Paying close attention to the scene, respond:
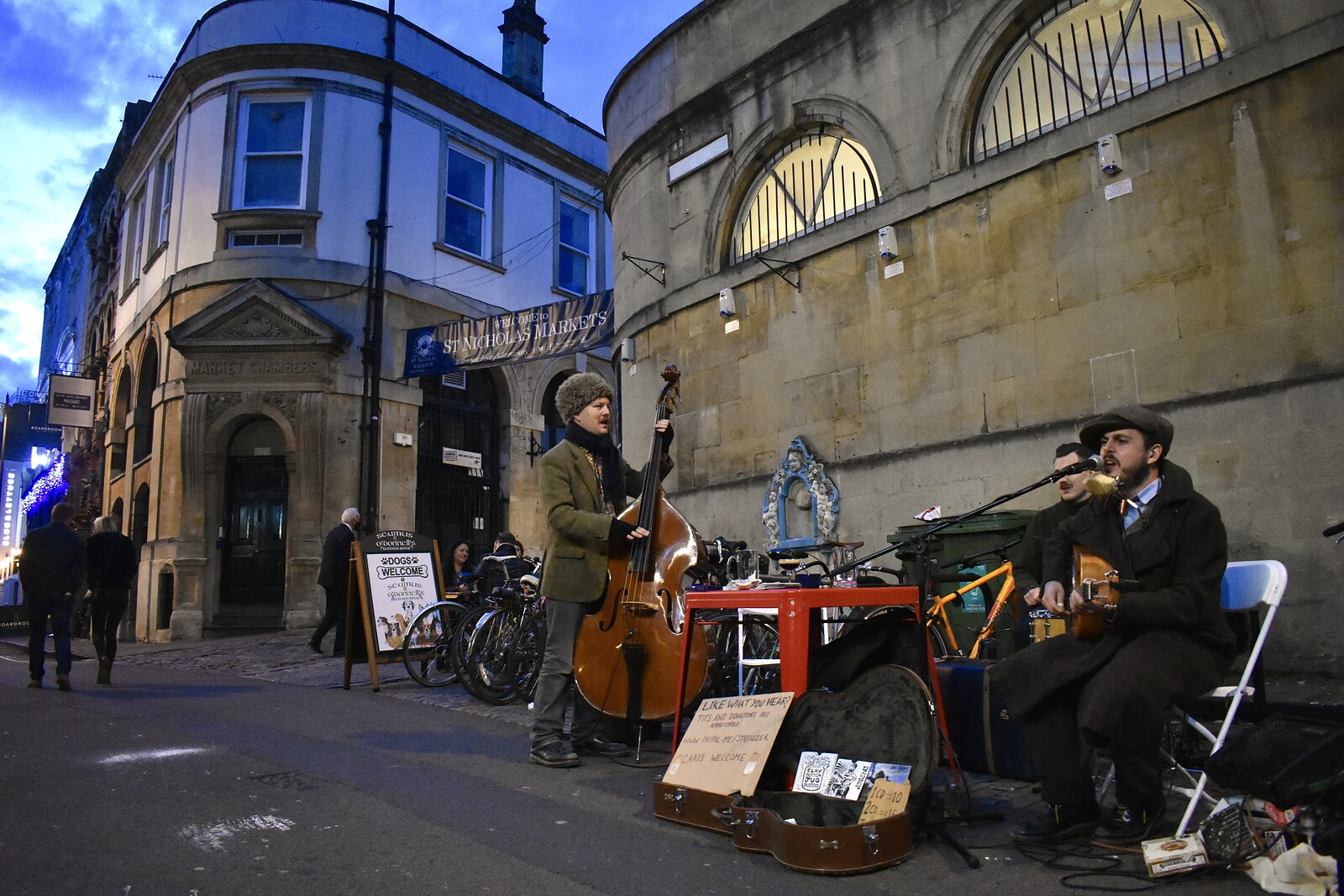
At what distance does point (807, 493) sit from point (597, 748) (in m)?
5.30

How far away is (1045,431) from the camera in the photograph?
776cm

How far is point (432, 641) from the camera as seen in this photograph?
8.11m

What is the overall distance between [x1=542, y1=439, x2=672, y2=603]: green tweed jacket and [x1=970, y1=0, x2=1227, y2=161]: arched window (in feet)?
19.3

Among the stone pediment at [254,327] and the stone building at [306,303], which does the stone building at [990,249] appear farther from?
the stone pediment at [254,327]

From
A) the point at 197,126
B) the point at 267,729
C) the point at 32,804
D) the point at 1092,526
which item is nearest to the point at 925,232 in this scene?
the point at 1092,526

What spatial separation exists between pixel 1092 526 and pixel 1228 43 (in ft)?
18.5

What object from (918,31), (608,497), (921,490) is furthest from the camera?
(918,31)

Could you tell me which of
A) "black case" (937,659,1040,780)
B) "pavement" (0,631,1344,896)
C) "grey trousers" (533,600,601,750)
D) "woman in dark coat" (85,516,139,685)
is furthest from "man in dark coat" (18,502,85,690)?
"black case" (937,659,1040,780)

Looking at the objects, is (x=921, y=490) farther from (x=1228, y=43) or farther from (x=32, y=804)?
(x=32, y=804)

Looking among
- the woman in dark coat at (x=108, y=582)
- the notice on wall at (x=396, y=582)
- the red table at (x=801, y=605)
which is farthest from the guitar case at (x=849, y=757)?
the woman in dark coat at (x=108, y=582)

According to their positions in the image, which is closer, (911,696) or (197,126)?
(911,696)

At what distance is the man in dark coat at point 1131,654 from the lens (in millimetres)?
3035

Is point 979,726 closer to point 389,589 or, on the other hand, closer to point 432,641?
point 432,641

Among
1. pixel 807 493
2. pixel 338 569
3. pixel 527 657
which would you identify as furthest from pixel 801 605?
pixel 338 569
